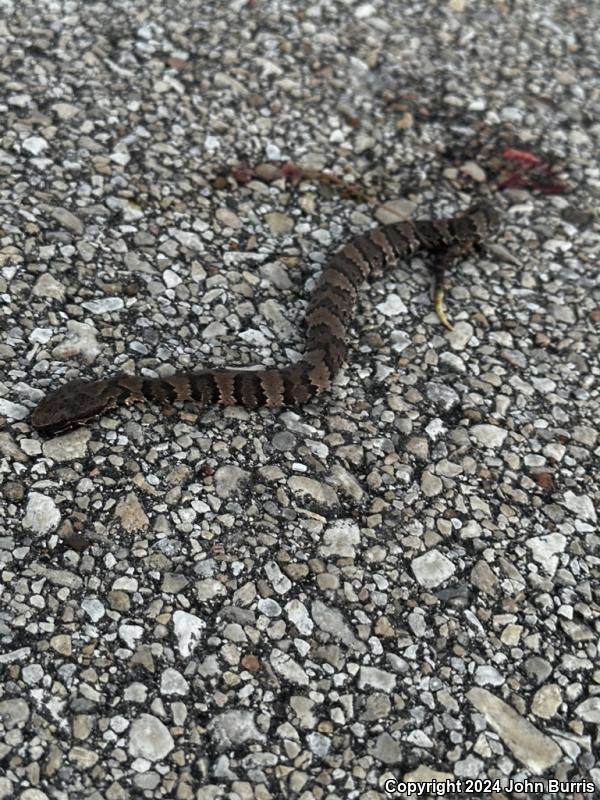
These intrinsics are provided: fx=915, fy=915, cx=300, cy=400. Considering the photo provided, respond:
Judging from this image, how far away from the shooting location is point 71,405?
5406 mm

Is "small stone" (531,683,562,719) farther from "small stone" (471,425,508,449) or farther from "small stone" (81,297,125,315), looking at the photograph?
"small stone" (81,297,125,315)

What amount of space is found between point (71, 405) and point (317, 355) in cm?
171

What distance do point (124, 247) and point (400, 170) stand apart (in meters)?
2.68

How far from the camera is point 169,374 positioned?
598 centimetres

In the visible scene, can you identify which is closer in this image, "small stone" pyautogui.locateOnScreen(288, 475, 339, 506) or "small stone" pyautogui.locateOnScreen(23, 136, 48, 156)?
"small stone" pyautogui.locateOnScreen(288, 475, 339, 506)

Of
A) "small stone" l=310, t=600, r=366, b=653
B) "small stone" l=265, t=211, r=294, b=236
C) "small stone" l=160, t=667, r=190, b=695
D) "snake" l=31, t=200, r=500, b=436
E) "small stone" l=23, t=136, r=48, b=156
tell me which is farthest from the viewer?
"small stone" l=265, t=211, r=294, b=236

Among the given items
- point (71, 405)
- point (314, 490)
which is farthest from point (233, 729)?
point (71, 405)

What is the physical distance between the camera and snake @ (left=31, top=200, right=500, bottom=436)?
5.52 m

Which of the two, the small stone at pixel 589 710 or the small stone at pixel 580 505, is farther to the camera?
the small stone at pixel 580 505

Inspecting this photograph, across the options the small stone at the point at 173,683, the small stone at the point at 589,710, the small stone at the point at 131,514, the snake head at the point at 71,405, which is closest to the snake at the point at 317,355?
the snake head at the point at 71,405

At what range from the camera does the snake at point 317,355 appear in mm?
5520

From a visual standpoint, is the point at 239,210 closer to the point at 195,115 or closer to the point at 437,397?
the point at 195,115

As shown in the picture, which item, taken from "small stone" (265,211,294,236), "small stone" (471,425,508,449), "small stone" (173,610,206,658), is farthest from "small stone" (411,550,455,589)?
"small stone" (265,211,294,236)

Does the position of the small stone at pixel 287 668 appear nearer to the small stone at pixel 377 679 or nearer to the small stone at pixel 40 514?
the small stone at pixel 377 679
